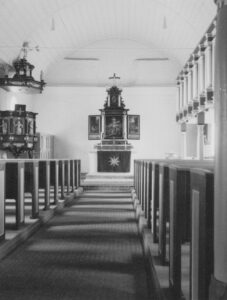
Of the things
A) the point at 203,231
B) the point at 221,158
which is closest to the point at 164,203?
the point at 203,231

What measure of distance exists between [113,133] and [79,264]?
43.3ft

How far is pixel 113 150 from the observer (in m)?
15.9

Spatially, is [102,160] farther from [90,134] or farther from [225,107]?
[225,107]

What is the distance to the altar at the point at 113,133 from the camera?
15859 millimetres

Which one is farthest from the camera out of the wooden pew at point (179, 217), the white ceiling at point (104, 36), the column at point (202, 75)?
the white ceiling at point (104, 36)

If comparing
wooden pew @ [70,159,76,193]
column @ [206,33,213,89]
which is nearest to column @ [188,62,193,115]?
column @ [206,33,213,89]

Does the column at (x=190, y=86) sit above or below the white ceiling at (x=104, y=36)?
below

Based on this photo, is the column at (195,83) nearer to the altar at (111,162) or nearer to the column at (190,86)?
the column at (190,86)

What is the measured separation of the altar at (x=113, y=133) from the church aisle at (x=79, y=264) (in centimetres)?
952

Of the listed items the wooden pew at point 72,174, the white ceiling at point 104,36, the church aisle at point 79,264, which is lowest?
the church aisle at point 79,264

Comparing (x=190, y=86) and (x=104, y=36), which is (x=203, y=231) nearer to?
(x=190, y=86)

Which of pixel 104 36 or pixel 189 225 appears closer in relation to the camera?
pixel 189 225

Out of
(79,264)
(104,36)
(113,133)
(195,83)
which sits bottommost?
(79,264)

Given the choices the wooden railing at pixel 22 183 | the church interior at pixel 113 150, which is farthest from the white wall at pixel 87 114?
the wooden railing at pixel 22 183
